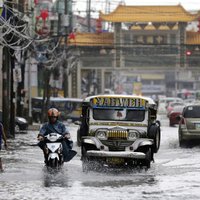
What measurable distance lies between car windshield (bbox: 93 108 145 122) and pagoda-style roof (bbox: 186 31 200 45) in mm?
70814

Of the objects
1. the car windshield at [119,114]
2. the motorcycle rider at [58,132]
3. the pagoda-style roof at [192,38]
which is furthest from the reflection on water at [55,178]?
the pagoda-style roof at [192,38]

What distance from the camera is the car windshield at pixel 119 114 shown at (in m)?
22.8

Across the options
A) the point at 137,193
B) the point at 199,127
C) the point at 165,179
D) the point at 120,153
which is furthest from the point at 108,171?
the point at 199,127

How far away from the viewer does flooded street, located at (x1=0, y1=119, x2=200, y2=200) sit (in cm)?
1579

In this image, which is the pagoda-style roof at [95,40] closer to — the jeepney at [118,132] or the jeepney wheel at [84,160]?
the jeepney at [118,132]

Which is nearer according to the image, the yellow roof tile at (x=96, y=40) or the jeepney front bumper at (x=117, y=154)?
the jeepney front bumper at (x=117, y=154)

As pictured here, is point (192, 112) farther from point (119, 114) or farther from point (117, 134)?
point (117, 134)

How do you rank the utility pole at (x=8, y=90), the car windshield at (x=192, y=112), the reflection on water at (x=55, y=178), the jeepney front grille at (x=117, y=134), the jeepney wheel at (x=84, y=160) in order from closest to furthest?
the reflection on water at (x=55, y=178), the jeepney wheel at (x=84, y=160), the jeepney front grille at (x=117, y=134), the car windshield at (x=192, y=112), the utility pole at (x=8, y=90)

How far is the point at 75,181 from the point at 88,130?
15.1 ft

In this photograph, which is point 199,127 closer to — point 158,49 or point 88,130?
point 88,130

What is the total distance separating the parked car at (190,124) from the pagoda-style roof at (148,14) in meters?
63.6

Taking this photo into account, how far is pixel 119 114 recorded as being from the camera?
2286cm

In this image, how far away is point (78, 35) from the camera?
92312mm

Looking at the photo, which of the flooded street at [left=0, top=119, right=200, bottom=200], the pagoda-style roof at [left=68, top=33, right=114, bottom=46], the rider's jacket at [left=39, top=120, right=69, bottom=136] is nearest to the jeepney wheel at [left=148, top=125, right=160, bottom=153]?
the flooded street at [left=0, top=119, right=200, bottom=200]
